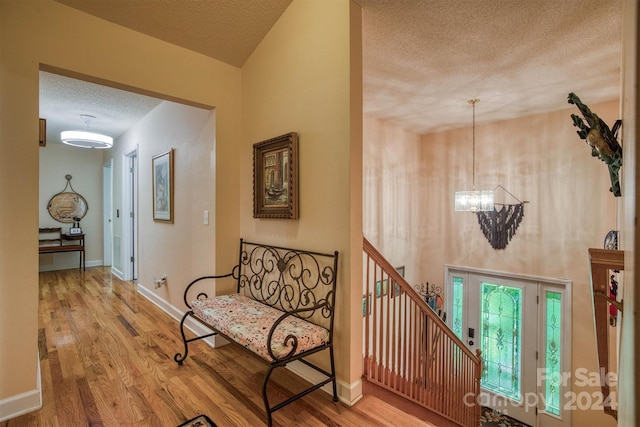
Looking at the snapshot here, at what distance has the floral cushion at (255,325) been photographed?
1638 millimetres

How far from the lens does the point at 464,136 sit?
4551 mm

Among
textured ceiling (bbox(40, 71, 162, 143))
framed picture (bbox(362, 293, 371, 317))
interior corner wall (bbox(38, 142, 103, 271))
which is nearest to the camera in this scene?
framed picture (bbox(362, 293, 371, 317))

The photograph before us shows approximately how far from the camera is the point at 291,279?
2184 millimetres

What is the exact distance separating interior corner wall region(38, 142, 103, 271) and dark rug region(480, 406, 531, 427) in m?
7.40

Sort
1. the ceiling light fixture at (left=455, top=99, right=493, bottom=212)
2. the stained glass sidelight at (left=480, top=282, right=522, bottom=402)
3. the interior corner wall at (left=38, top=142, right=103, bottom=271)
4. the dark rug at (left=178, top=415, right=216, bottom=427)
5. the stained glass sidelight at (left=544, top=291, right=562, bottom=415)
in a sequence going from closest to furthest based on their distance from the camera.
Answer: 1. the dark rug at (left=178, top=415, right=216, bottom=427)
2. the ceiling light fixture at (left=455, top=99, right=493, bottom=212)
3. the stained glass sidelight at (left=544, top=291, right=562, bottom=415)
4. the stained glass sidelight at (left=480, top=282, right=522, bottom=402)
5. the interior corner wall at (left=38, top=142, right=103, bottom=271)

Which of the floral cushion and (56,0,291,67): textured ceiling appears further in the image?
(56,0,291,67): textured ceiling

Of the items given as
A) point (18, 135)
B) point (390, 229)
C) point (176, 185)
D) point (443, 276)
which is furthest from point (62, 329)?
point (443, 276)

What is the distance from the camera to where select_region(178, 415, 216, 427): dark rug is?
159 cm

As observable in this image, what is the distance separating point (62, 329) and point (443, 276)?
16.0 ft

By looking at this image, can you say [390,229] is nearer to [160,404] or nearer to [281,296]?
[281,296]

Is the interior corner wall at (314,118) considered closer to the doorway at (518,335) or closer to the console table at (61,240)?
the doorway at (518,335)

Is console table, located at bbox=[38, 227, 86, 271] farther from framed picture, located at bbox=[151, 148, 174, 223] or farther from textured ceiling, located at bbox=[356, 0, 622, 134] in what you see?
textured ceiling, located at bbox=[356, 0, 622, 134]

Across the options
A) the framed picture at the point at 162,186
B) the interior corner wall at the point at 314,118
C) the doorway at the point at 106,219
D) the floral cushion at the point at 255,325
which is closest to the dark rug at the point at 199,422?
the floral cushion at the point at 255,325

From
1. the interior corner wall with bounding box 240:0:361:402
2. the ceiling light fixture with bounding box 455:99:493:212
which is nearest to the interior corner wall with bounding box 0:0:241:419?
the interior corner wall with bounding box 240:0:361:402
